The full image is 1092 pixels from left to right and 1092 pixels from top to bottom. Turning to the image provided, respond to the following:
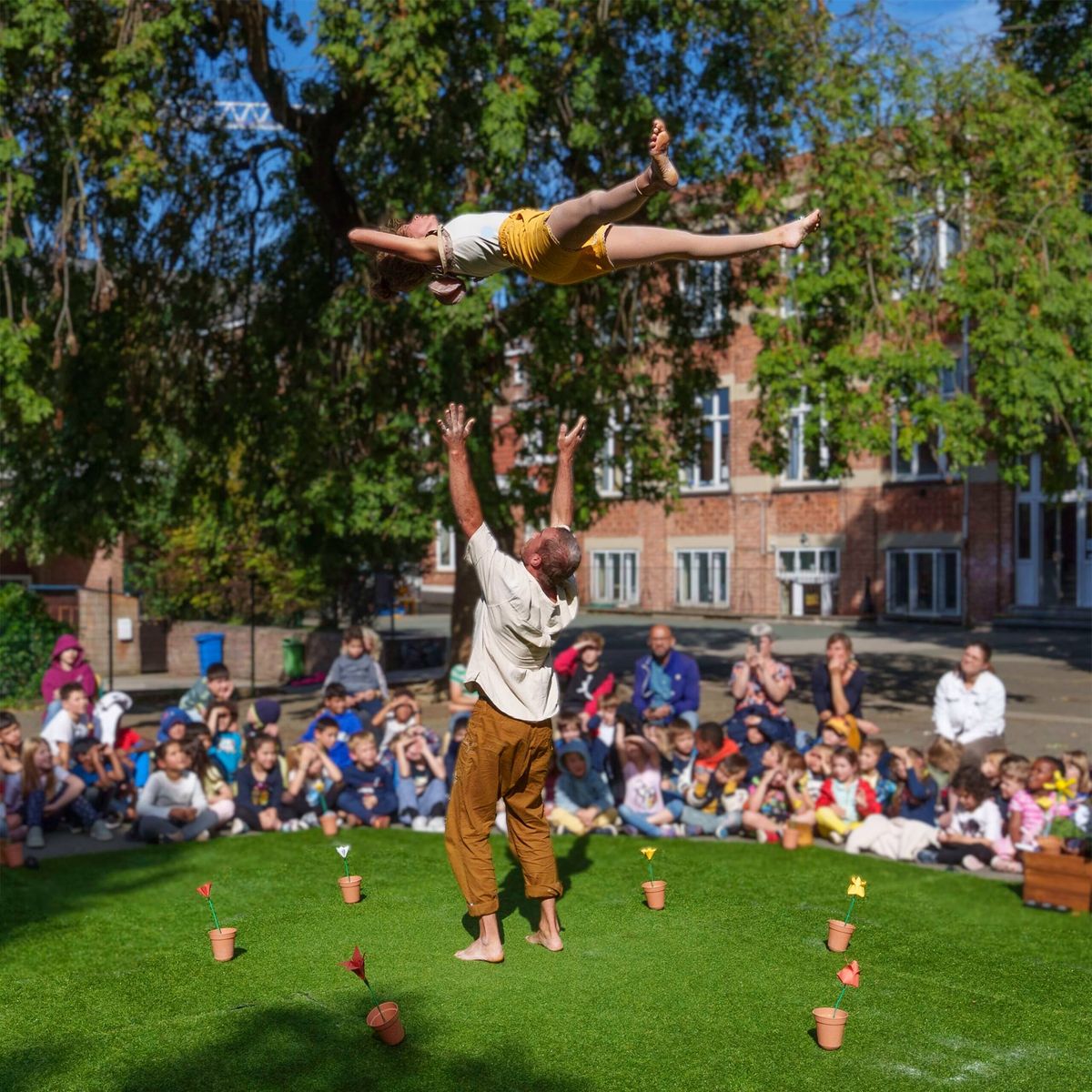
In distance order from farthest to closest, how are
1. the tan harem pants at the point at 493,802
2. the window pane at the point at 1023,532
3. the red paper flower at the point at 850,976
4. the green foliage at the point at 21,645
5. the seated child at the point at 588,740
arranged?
the window pane at the point at 1023,532, the green foliage at the point at 21,645, the seated child at the point at 588,740, the tan harem pants at the point at 493,802, the red paper flower at the point at 850,976

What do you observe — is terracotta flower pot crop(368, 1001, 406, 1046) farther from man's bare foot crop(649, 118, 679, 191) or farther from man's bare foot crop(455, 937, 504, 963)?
man's bare foot crop(649, 118, 679, 191)

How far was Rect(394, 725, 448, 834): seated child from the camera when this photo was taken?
10.2m

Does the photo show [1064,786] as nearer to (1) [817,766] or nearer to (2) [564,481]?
(1) [817,766]

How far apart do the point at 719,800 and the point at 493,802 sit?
161 inches

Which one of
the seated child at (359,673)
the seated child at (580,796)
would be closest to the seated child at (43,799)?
the seated child at (359,673)

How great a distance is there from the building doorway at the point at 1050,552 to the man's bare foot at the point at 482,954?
1029 inches

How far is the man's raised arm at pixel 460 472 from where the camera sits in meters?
6.18

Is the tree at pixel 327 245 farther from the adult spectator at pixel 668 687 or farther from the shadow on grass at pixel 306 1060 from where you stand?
the shadow on grass at pixel 306 1060

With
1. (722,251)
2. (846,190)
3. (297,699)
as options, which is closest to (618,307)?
(846,190)

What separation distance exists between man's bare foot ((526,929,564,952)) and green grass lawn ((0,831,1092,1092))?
0.10m

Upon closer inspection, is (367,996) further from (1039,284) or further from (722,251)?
(1039,284)

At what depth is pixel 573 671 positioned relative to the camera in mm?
11656

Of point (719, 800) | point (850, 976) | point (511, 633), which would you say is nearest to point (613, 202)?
point (511, 633)

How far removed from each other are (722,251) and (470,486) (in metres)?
1.92
